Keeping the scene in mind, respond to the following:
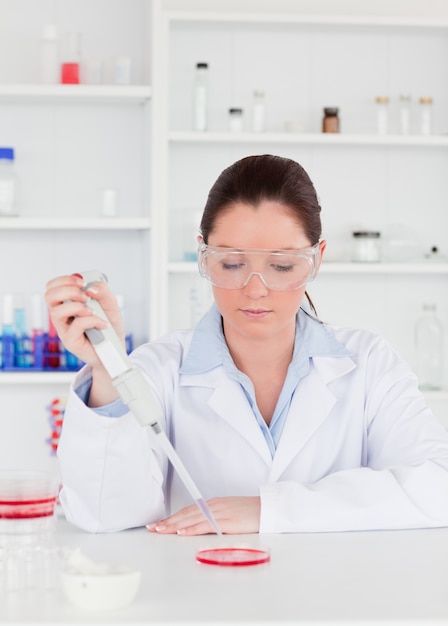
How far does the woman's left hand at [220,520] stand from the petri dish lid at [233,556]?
153 millimetres

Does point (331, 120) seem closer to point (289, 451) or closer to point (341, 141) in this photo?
point (341, 141)

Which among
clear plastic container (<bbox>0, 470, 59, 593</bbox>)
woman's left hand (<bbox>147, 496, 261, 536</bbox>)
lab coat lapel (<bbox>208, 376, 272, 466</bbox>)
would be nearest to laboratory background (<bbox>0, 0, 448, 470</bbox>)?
lab coat lapel (<bbox>208, 376, 272, 466</bbox>)

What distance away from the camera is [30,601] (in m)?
1.09

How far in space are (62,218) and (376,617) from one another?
2.42 metres

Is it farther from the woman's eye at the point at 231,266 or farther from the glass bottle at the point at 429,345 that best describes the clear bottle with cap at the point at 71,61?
the woman's eye at the point at 231,266

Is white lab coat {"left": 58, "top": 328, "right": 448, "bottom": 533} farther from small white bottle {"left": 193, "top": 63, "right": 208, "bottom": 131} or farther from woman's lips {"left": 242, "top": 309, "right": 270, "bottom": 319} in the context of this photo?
small white bottle {"left": 193, "top": 63, "right": 208, "bottom": 131}

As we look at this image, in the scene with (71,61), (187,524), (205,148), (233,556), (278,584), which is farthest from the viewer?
(205,148)

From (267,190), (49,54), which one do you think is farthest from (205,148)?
(267,190)

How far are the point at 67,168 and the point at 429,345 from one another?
1.37 m

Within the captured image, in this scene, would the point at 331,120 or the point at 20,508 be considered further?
the point at 331,120

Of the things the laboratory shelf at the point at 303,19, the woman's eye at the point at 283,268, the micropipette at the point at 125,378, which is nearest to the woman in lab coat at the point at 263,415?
the woman's eye at the point at 283,268

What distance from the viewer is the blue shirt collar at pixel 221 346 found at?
1.86 metres

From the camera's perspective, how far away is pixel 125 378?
1312 millimetres

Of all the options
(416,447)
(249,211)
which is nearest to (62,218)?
(249,211)
